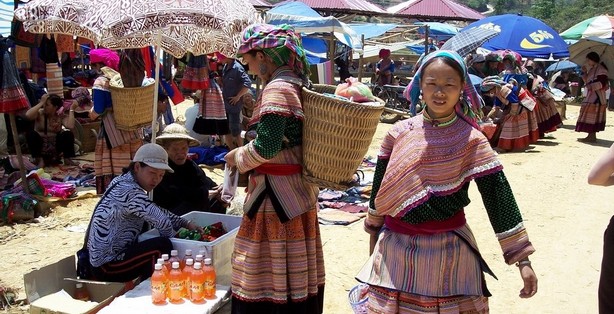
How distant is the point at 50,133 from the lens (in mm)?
8453

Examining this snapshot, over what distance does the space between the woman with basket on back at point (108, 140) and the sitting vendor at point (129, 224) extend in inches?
89.9

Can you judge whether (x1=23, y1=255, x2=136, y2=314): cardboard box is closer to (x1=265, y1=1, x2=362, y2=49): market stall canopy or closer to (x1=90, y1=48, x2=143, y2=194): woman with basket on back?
(x1=90, y1=48, x2=143, y2=194): woman with basket on back

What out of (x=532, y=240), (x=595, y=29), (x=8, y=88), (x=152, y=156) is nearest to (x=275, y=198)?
(x=152, y=156)

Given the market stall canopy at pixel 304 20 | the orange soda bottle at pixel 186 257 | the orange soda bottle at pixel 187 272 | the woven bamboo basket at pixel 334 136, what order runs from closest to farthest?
1. the woven bamboo basket at pixel 334 136
2. the orange soda bottle at pixel 187 272
3. the orange soda bottle at pixel 186 257
4. the market stall canopy at pixel 304 20

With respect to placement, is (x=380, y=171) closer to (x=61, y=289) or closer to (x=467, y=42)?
(x=61, y=289)

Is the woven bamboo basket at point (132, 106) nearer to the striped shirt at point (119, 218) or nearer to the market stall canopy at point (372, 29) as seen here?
the striped shirt at point (119, 218)

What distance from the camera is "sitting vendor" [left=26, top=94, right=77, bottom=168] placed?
830cm

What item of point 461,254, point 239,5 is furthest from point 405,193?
point 239,5

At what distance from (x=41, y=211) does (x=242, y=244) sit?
152 inches

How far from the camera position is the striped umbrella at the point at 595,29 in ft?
40.2

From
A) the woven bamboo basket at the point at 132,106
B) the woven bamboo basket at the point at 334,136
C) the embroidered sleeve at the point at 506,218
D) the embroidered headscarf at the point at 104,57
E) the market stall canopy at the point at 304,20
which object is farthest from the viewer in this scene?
the market stall canopy at the point at 304,20

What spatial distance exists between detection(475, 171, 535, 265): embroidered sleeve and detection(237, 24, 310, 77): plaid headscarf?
1.23 meters

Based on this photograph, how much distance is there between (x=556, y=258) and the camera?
→ 209 inches

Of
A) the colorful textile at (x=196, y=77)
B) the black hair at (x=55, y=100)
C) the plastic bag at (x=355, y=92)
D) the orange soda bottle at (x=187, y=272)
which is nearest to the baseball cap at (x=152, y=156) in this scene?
the orange soda bottle at (x=187, y=272)
